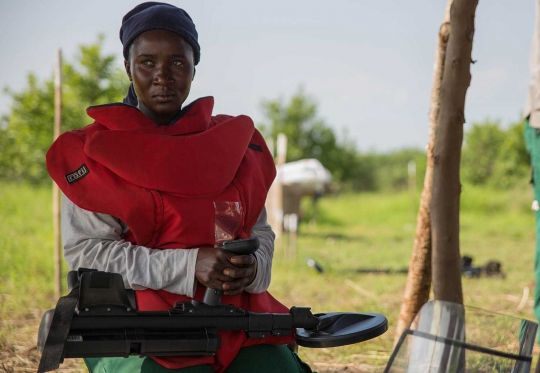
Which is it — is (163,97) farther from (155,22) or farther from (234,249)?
(234,249)

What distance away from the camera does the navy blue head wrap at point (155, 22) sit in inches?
87.4

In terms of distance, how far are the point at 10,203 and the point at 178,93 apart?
9.66 metres

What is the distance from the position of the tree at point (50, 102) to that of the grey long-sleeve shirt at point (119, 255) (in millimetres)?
7358

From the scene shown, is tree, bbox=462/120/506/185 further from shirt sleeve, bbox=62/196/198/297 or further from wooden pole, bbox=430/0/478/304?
shirt sleeve, bbox=62/196/198/297

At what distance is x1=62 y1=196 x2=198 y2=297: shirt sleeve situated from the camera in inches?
81.9

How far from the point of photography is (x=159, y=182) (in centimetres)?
217

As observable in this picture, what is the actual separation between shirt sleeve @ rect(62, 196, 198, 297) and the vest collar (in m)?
0.28

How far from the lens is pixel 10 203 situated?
1123 centimetres

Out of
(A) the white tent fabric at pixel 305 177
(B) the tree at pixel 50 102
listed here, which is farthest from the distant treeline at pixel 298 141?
(A) the white tent fabric at pixel 305 177

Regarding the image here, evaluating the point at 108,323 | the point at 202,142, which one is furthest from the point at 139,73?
the point at 108,323

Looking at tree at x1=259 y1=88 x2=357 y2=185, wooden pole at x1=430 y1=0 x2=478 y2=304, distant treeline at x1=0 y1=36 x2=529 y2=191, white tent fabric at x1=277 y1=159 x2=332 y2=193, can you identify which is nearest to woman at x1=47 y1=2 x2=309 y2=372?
wooden pole at x1=430 y1=0 x2=478 y2=304

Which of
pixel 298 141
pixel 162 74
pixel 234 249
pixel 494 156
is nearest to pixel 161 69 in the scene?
pixel 162 74

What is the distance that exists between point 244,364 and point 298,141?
115 ft

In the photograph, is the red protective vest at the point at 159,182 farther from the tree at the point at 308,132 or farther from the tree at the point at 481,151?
the tree at the point at 308,132
